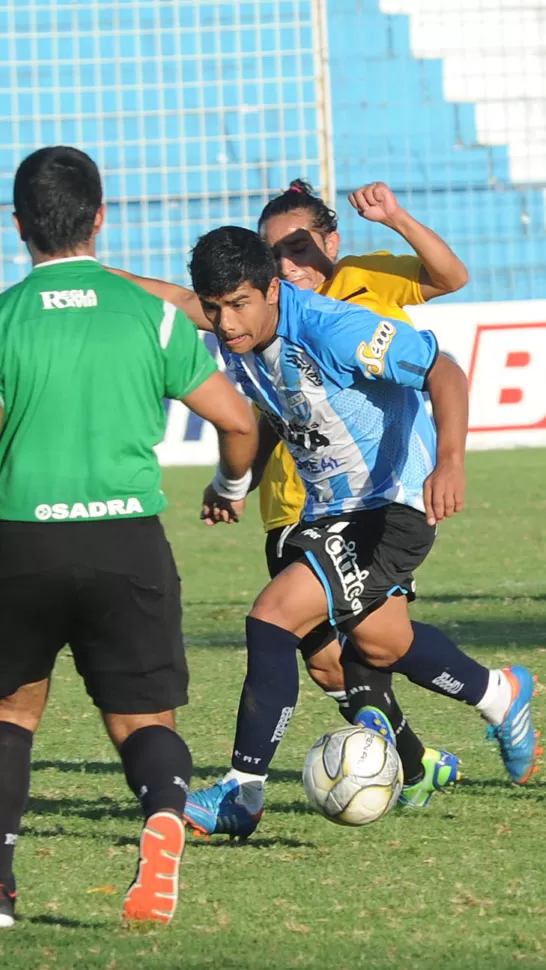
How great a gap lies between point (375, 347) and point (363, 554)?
2.06 ft

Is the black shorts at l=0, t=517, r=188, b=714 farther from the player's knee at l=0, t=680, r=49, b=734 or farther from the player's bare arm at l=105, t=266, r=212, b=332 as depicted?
the player's bare arm at l=105, t=266, r=212, b=332

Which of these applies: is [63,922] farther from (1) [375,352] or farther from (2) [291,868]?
(1) [375,352]

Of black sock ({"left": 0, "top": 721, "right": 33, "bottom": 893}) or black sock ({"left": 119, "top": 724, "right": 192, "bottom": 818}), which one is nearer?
black sock ({"left": 119, "top": 724, "right": 192, "bottom": 818})

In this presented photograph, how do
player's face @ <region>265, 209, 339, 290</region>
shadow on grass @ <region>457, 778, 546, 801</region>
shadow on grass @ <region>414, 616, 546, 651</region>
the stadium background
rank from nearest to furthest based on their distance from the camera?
shadow on grass @ <region>457, 778, 546, 801</region>
player's face @ <region>265, 209, 339, 290</region>
shadow on grass @ <region>414, 616, 546, 651</region>
the stadium background

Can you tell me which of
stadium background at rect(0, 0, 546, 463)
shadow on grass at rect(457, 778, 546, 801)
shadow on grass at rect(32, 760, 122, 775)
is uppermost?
stadium background at rect(0, 0, 546, 463)

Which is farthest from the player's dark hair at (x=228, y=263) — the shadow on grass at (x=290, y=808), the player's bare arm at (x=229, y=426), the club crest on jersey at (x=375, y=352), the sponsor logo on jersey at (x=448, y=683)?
the shadow on grass at (x=290, y=808)

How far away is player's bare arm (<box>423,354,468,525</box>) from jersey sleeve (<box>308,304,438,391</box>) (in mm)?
45

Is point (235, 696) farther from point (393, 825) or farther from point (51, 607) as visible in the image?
point (51, 607)

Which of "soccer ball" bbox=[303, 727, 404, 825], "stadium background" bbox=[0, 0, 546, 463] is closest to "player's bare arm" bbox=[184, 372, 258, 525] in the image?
"soccer ball" bbox=[303, 727, 404, 825]

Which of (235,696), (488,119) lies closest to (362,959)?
(235,696)

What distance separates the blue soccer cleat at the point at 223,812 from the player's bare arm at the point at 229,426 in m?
0.96

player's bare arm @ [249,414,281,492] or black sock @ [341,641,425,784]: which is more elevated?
player's bare arm @ [249,414,281,492]

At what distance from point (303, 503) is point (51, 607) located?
2099mm

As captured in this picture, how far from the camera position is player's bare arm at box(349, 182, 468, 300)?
16.0ft
